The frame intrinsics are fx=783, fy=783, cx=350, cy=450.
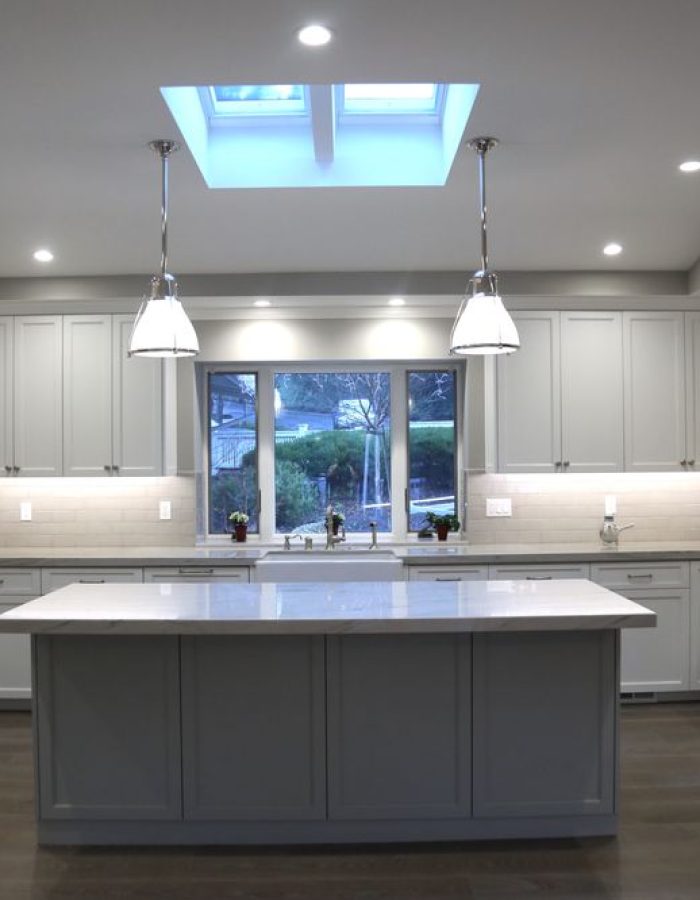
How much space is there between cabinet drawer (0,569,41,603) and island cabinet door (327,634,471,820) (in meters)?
2.39

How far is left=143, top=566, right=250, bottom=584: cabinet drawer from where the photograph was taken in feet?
14.9

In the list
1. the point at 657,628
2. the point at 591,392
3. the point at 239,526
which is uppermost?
the point at 591,392

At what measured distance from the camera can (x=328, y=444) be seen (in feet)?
17.5

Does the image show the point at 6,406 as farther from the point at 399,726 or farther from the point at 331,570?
the point at 399,726

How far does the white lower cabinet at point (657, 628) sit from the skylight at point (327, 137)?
250 cm

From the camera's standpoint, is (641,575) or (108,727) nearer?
(108,727)

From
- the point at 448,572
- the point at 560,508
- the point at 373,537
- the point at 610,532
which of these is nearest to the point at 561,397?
the point at 560,508

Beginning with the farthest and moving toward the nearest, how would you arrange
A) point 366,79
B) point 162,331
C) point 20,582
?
point 20,582, point 162,331, point 366,79

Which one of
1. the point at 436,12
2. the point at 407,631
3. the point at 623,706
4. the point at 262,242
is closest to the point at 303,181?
the point at 262,242

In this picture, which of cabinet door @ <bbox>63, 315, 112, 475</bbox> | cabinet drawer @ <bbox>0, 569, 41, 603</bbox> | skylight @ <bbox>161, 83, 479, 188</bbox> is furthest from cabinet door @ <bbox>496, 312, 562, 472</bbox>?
cabinet drawer @ <bbox>0, 569, 41, 603</bbox>

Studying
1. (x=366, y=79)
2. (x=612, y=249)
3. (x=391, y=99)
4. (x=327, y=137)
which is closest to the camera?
(x=366, y=79)

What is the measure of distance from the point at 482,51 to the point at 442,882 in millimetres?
2787

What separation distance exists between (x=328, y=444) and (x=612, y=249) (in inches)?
85.2

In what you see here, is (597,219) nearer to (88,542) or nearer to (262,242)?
(262,242)
